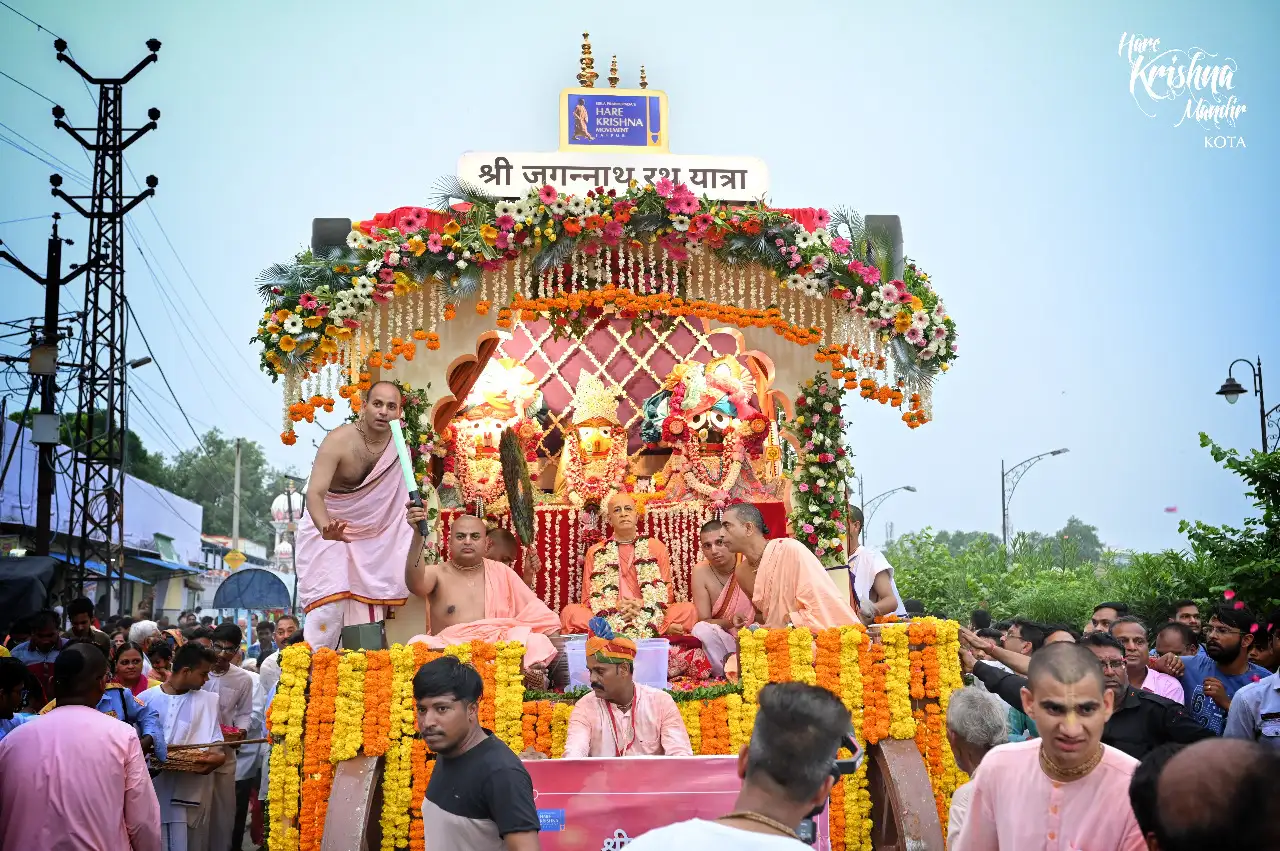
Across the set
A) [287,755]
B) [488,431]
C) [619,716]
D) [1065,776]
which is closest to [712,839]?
[1065,776]

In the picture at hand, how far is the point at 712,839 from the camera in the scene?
8.05ft

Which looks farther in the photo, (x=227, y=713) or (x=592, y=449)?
(x=592, y=449)

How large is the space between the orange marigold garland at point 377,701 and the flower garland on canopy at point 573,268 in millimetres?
2826

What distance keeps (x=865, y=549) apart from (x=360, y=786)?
190 inches

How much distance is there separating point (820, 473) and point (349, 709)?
482 centimetres

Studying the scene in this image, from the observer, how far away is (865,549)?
10.4m

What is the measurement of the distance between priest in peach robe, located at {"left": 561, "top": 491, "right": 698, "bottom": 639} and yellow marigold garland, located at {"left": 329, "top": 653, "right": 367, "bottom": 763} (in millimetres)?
3067

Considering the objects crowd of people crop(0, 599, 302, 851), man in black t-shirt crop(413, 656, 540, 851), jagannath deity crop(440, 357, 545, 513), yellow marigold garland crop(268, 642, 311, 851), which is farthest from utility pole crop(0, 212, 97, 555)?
man in black t-shirt crop(413, 656, 540, 851)

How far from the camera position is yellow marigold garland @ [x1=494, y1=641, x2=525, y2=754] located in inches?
292

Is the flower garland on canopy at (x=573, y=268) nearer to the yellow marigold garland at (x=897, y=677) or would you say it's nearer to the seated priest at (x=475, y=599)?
the seated priest at (x=475, y=599)

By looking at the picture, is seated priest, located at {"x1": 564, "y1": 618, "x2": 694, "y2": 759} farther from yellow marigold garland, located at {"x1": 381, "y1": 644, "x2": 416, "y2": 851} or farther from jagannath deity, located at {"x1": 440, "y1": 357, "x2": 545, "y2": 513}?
jagannath deity, located at {"x1": 440, "y1": 357, "x2": 545, "y2": 513}

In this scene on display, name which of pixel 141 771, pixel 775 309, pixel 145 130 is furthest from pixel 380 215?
pixel 145 130

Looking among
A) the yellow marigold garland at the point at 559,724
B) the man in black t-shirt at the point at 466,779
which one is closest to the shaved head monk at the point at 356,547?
the yellow marigold garland at the point at 559,724

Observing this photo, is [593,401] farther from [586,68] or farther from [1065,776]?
[1065,776]
